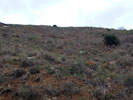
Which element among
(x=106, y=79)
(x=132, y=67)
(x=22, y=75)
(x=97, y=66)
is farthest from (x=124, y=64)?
(x=22, y=75)

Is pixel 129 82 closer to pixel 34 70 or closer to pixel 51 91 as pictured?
pixel 51 91

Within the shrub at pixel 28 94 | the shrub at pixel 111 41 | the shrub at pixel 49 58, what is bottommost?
the shrub at pixel 28 94

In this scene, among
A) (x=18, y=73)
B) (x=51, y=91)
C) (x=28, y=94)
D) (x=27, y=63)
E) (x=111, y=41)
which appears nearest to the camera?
(x=28, y=94)

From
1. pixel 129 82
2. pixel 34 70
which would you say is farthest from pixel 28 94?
pixel 129 82

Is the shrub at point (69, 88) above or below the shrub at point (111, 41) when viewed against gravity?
below

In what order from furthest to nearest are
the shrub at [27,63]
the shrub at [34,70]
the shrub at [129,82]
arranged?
the shrub at [27,63] → the shrub at [34,70] → the shrub at [129,82]

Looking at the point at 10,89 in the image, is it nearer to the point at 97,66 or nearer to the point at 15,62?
the point at 15,62

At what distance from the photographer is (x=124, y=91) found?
5477 millimetres

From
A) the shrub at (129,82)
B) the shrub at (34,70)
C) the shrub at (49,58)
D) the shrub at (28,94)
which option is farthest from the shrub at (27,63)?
the shrub at (129,82)

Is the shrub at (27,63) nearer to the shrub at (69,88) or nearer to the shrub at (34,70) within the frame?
the shrub at (34,70)

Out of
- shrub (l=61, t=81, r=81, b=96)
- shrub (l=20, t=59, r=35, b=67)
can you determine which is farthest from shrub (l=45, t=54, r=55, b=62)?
shrub (l=61, t=81, r=81, b=96)

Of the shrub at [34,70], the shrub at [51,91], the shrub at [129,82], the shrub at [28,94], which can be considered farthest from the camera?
the shrub at [34,70]

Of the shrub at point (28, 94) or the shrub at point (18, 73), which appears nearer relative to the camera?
the shrub at point (28, 94)

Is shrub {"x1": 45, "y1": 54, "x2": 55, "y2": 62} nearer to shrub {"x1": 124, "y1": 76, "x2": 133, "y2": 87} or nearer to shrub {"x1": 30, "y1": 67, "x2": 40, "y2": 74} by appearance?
shrub {"x1": 30, "y1": 67, "x2": 40, "y2": 74}
